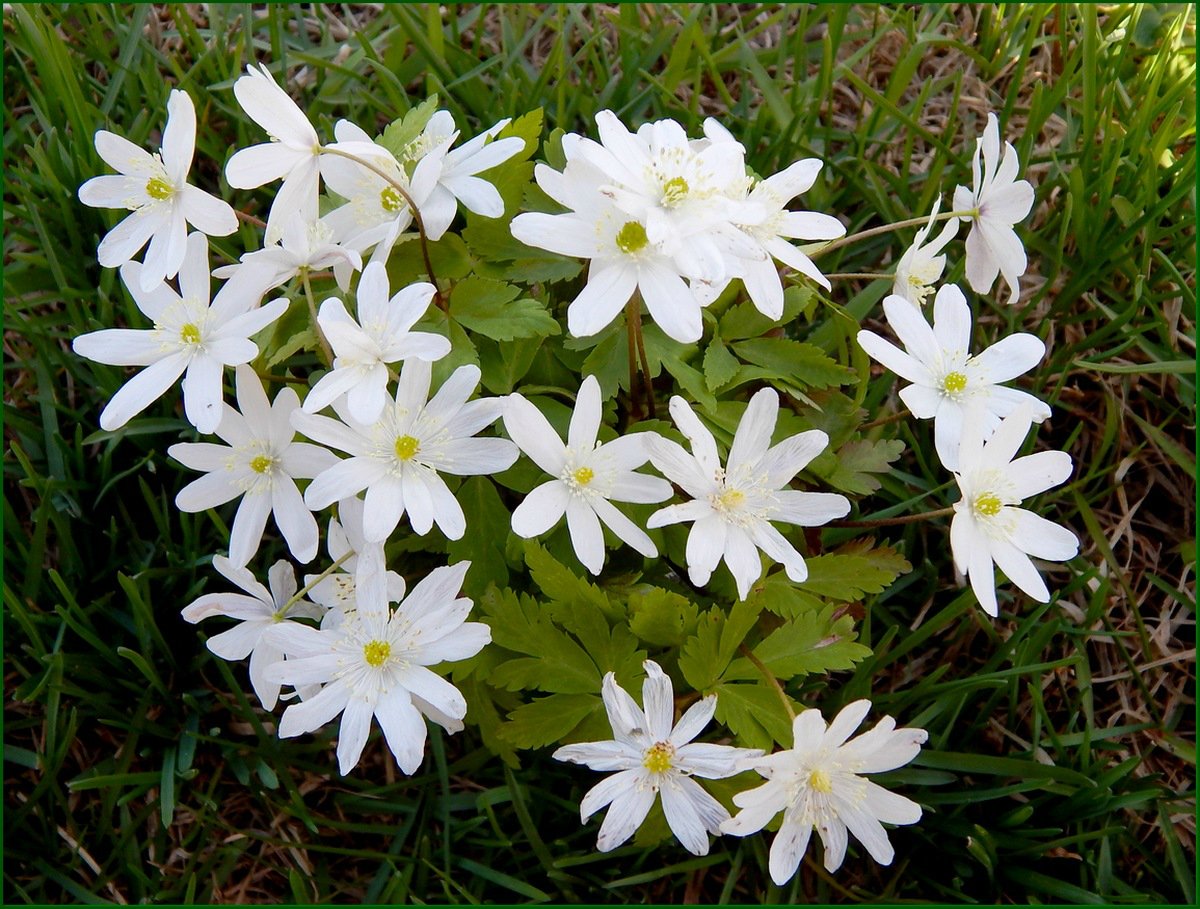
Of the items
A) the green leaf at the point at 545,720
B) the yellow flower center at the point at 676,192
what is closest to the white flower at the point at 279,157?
the yellow flower center at the point at 676,192

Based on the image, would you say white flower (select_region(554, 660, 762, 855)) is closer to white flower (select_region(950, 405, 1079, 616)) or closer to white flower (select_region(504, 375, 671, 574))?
white flower (select_region(504, 375, 671, 574))

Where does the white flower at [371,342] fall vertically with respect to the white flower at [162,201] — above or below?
below

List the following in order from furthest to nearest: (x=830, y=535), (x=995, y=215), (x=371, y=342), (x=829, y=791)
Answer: (x=830, y=535), (x=995, y=215), (x=829, y=791), (x=371, y=342)

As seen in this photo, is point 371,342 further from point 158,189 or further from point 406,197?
point 158,189

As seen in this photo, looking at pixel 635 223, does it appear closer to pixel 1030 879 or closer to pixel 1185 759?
pixel 1030 879

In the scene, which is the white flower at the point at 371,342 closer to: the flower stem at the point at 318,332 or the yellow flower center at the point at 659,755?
the flower stem at the point at 318,332

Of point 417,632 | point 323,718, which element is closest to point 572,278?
point 417,632

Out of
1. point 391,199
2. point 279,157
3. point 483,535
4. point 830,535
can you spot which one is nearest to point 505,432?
point 483,535
